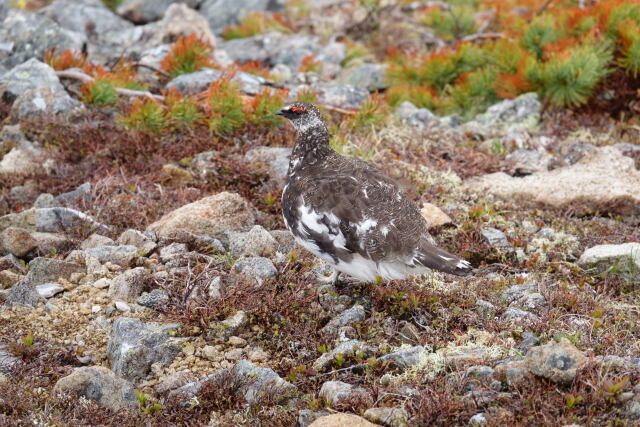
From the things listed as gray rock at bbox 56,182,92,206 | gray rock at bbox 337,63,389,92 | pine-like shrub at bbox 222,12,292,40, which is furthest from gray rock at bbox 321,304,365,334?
pine-like shrub at bbox 222,12,292,40

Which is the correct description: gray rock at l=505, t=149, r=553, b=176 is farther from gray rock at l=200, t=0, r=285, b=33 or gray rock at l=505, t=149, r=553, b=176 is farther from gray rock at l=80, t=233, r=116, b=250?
gray rock at l=200, t=0, r=285, b=33

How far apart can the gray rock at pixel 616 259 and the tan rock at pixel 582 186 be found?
1054mm

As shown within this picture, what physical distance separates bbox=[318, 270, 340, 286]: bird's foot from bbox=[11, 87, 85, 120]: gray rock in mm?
4397

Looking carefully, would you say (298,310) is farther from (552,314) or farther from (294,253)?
(552,314)

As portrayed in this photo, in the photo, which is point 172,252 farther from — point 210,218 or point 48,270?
point 48,270

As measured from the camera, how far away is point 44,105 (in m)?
8.26

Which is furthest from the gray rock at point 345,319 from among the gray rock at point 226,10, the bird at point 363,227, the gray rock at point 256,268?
the gray rock at point 226,10

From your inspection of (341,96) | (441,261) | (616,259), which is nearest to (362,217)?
(441,261)

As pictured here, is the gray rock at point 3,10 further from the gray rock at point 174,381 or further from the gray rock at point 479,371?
the gray rock at point 479,371

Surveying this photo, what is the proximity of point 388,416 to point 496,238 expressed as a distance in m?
2.84

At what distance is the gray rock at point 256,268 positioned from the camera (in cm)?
516

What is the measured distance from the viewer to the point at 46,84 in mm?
8539

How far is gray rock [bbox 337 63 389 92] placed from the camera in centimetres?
1126

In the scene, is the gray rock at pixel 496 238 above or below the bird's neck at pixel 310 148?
below
